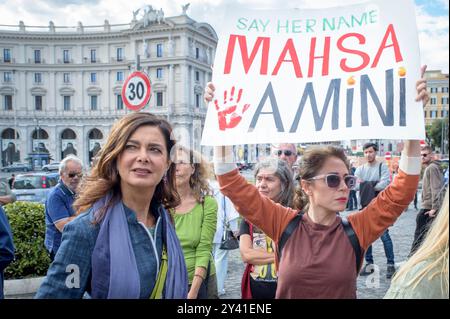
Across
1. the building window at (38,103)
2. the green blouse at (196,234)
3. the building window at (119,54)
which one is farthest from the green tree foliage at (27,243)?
the building window at (38,103)

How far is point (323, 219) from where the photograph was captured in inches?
83.0

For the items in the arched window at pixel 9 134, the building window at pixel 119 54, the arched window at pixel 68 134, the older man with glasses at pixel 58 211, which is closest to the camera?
the older man with glasses at pixel 58 211

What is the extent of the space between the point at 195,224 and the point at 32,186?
1058 centimetres

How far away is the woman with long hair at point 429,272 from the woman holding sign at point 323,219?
0.54 m

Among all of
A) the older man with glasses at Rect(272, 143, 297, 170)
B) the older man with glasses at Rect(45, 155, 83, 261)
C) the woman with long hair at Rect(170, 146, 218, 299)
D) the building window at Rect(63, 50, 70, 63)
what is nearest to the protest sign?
the woman with long hair at Rect(170, 146, 218, 299)

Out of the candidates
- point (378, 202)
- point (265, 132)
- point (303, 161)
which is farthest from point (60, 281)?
point (378, 202)

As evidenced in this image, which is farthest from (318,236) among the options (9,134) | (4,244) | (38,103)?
(9,134)

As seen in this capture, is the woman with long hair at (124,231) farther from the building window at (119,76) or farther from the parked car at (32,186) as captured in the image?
the parked car at (32,186)

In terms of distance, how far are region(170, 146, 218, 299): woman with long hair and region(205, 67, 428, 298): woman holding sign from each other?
2.67 feet

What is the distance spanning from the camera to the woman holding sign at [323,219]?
1922mm

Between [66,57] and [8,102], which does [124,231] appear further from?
[8,102]

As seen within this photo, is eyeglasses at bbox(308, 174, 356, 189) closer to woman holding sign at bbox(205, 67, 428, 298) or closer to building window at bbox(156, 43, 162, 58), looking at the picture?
woman holding sign at bbox(205, 67, 428, 298)
